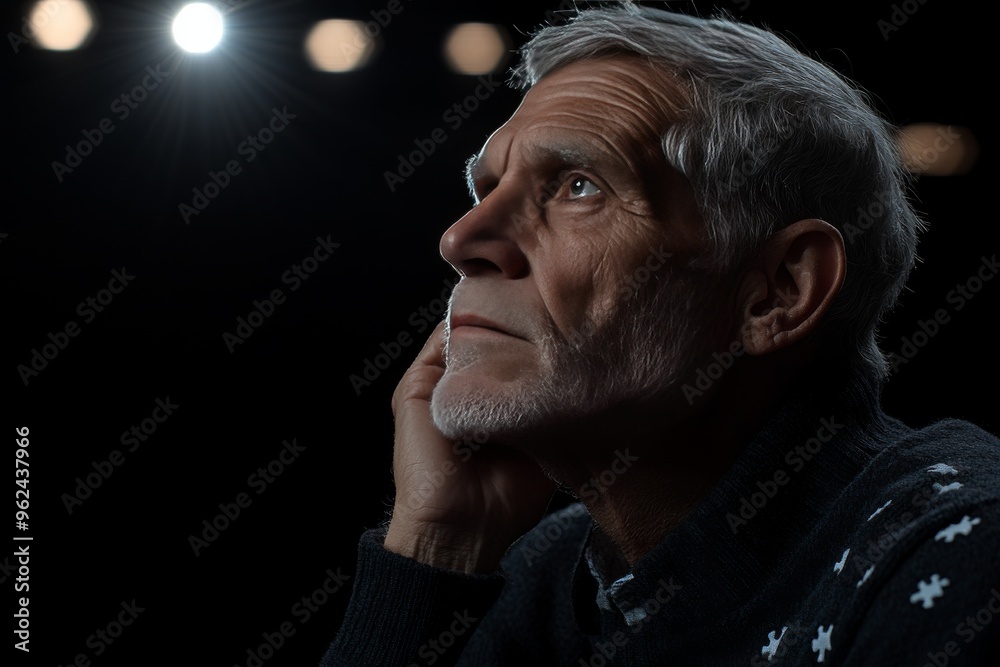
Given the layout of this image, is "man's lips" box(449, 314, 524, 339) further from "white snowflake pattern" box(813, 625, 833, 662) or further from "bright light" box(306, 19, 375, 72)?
"bright light" box(306, 19, 375, 72)

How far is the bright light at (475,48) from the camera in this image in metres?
2.31

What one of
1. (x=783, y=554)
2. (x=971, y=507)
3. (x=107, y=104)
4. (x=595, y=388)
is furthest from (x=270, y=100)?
(x=971, y=507)

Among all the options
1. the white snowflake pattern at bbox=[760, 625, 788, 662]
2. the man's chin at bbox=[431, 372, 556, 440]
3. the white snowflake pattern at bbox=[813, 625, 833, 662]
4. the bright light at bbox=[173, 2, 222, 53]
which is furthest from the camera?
the bright light at bbox=[173, 2, 222, 53]

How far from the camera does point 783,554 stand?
1.16 metres

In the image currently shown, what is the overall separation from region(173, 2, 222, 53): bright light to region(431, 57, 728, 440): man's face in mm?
1288

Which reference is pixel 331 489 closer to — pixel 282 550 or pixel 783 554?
pixel 282 550

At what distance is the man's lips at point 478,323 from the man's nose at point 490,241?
64mm

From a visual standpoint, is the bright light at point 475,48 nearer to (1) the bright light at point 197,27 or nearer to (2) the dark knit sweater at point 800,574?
(1) the bright light at point 197,27

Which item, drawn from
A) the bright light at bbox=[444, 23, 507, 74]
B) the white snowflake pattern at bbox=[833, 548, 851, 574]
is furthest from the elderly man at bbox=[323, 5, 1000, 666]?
the bright light at bbox=[444, 23, 507, 74]

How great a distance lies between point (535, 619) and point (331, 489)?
42.2 inches

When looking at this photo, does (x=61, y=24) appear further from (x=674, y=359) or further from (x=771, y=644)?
(x=771, y=644)

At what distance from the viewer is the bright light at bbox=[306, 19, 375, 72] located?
2.30 m

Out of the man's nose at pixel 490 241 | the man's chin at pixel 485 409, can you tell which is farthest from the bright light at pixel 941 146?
the man's chin at pixel 485 409

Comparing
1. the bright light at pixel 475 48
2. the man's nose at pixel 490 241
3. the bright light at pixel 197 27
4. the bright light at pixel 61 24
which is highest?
the bright light at pixel 61 24
